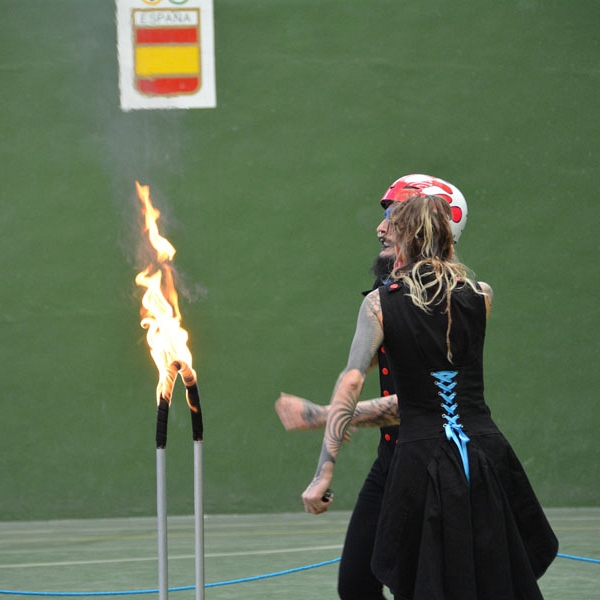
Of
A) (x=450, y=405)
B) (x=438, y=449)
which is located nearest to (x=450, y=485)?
(x=438, y=449)

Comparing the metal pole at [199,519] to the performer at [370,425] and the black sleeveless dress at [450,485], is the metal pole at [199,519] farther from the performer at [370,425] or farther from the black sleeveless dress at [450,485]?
the black sleeveless dress at [450,485]

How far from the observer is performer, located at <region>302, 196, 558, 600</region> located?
3.28 meters

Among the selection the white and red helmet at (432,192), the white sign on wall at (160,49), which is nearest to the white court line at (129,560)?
the white sign on wall at (160,49)

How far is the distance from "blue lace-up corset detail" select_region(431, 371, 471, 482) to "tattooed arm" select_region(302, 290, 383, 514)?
22cm

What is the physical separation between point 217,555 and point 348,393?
3.82 meters

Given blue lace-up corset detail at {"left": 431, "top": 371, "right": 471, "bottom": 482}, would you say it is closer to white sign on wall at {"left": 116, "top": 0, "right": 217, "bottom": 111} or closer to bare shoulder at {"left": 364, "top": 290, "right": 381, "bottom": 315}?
bare shoulder at {"left": 364, "top": 290, "right": 381, "bottom": 315}

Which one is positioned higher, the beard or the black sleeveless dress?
the beard

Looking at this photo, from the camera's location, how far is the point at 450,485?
3299 millimetres

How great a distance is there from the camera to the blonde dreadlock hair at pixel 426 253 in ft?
11.1

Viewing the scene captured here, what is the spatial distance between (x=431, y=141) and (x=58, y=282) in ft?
9.65

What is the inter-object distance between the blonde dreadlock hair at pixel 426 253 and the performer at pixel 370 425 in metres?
0.09

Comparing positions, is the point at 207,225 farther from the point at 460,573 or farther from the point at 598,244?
the point at 460,573

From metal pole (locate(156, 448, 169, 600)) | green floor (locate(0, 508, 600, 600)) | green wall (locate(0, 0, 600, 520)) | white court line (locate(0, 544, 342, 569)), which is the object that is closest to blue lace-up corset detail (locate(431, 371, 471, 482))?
metal pole (locate(156, 448, 169, 600))

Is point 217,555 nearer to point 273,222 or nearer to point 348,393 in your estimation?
point 273,222
